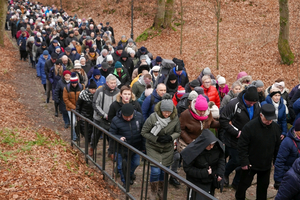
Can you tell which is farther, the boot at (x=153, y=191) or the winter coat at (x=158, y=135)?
the winter coat at (x=158, y=135)

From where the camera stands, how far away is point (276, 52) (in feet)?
67.4

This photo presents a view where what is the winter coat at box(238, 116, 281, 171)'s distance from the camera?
18.6 feet

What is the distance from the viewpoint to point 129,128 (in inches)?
253

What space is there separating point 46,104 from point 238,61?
40.8ft

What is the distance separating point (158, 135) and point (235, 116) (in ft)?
5.62

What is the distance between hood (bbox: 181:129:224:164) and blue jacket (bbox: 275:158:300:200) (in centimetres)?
115

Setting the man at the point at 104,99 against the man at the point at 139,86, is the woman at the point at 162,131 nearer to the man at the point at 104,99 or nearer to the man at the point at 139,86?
the man at the point at 104,99

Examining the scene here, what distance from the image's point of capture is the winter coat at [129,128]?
6.36 meters

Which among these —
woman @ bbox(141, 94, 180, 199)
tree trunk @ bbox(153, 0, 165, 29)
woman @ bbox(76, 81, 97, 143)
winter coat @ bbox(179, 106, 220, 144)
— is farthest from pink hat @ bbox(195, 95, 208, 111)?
tree trunk @ bbox(153, 0, 165, 29)

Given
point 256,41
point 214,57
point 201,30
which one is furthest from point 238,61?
point 201,30

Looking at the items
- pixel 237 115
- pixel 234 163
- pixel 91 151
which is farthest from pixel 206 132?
pixel 91 151

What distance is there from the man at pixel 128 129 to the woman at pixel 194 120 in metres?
0.85

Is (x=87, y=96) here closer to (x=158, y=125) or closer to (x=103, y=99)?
(x=103, y=99)

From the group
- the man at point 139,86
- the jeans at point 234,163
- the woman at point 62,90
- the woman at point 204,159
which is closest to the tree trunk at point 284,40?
the man at point 139,86
